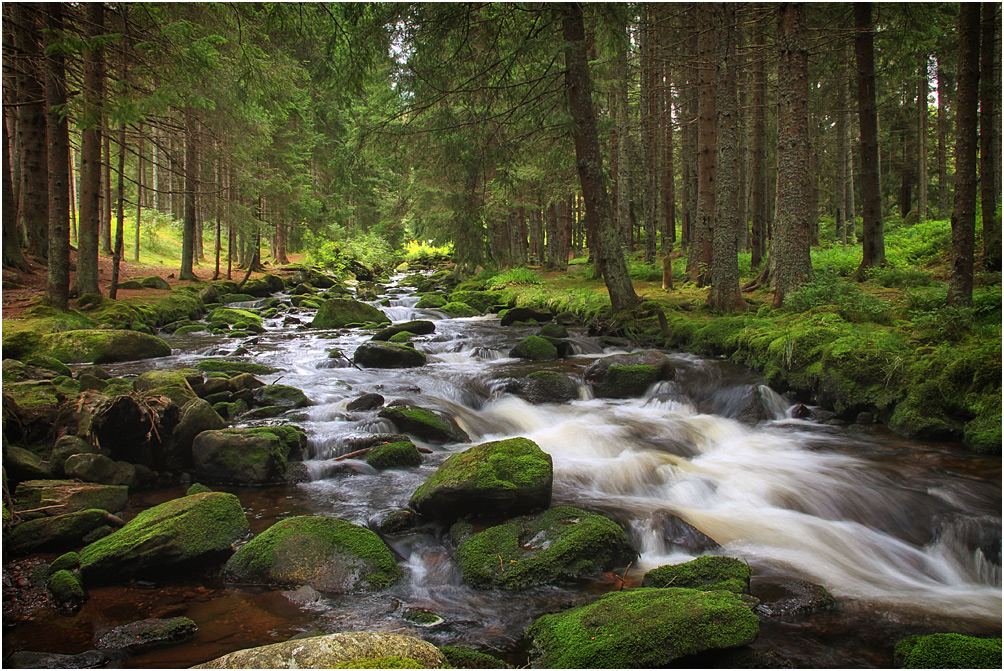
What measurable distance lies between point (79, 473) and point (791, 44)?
13266 millimetres

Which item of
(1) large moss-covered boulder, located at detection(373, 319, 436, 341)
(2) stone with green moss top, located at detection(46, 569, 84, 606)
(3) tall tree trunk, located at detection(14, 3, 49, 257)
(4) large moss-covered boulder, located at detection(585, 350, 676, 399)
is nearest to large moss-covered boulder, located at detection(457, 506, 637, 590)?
(2) stone with green moss top, located at detection(46, 569, 84, 606)

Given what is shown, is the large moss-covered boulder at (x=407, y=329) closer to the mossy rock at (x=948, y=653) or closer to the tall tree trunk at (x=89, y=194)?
the tall tree trunk at (x=89, y=194)

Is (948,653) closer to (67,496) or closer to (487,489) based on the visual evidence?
(487,489)

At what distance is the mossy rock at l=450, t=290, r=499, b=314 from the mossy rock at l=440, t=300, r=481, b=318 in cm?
41

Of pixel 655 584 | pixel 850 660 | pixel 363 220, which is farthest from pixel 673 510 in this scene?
pixel 363 220

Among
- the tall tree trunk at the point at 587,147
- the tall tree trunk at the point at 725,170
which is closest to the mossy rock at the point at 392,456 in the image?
the tall tree trunk at the point at 587,147

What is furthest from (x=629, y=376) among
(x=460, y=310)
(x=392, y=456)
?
(x=460, y=310)

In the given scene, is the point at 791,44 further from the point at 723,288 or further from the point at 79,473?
the point at 79,473

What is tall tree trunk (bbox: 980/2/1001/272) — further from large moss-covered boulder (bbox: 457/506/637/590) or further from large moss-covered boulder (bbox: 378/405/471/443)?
large moss-covered boulder (bbox: 378/405/471/443)

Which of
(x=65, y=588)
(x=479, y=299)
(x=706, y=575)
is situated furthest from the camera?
(x=479, y=299)

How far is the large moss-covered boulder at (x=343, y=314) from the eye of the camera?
1780 cm

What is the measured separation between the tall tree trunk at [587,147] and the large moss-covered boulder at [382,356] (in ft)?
16.7

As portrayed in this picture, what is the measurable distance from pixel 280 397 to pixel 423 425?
261cm

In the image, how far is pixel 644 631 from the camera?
3580mm
